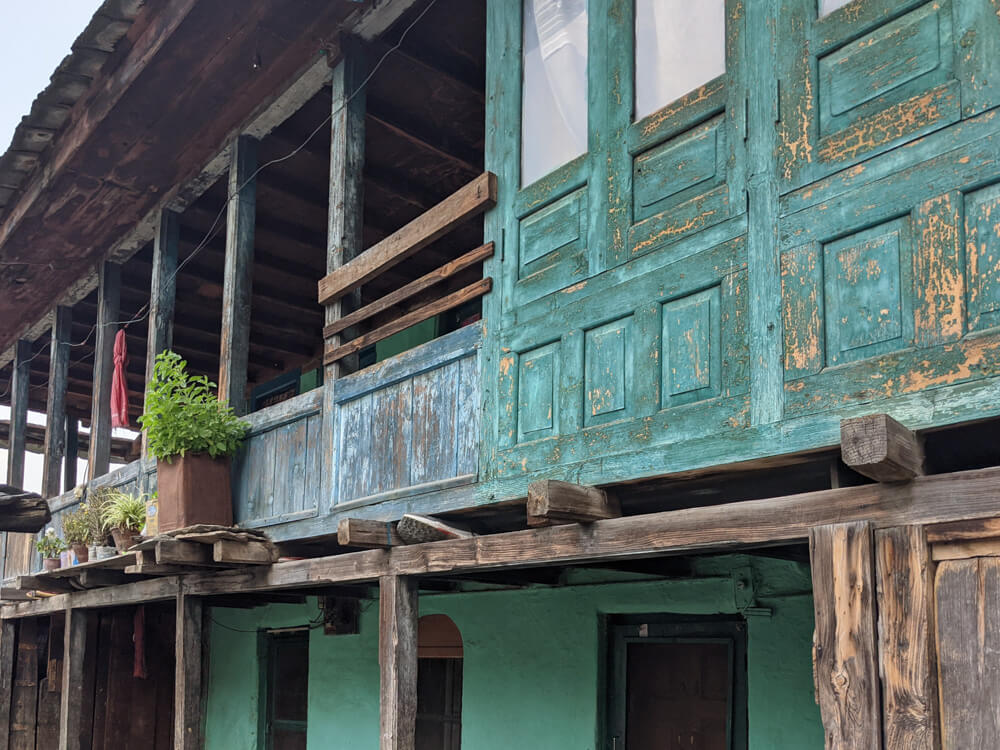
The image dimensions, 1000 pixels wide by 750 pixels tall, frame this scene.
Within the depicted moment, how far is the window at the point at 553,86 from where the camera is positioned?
5.00m

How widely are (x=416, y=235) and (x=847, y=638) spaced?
347cm

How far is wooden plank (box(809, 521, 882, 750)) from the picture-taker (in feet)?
10.2

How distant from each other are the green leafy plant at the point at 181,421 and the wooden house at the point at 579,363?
0.29 m

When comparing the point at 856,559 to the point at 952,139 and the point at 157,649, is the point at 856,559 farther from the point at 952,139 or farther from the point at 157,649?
the point at 157,649

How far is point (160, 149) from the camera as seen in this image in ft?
27.3

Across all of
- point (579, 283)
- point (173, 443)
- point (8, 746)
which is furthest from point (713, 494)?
point (8, 746)

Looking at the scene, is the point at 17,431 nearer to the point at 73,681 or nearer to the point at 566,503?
the point at 73,681

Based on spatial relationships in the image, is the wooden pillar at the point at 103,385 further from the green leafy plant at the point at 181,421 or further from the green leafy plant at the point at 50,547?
the green leafy plant at the point at 181,421

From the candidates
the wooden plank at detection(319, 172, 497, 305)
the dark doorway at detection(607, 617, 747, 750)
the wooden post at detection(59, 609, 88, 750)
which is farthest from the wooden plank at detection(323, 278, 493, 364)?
the wooden post at detection(59, 609, 88, 750)

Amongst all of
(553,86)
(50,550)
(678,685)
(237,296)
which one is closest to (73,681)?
(50,550)

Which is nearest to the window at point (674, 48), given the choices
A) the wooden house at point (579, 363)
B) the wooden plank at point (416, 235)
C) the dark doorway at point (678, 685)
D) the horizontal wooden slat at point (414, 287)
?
the wooden house at point (579, 363)

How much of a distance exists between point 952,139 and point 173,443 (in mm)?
5207

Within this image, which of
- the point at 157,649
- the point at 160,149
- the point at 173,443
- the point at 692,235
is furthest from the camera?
the point at 157,649

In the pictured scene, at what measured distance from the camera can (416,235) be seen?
5.89 meters
